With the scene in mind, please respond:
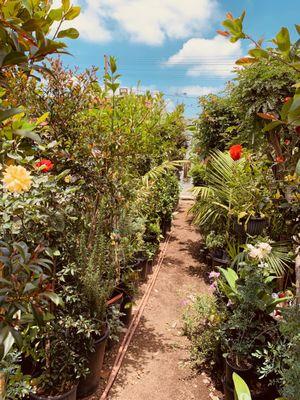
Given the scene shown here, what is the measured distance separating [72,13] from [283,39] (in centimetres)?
53

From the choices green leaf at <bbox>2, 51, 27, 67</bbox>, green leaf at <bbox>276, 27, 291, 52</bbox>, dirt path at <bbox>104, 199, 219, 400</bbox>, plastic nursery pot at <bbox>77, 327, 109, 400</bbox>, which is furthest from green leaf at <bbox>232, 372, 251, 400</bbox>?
green leaf at <bbox>2, 51, 27, 67</bbox>

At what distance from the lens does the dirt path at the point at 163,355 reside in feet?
7.06

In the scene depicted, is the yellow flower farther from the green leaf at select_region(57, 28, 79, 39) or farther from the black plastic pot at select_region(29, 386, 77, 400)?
the black plastic pot at select_region(29, 386, 77, 400)

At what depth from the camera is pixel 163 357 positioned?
250cm

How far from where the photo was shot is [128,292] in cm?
274

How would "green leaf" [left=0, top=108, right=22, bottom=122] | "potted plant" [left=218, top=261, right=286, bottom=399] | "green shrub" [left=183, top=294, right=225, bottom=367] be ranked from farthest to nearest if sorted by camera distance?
"green shrub" [left=183, top=294, right=225, bottom=367], "potted plant" [left=218, top=261, right=286, bottom=399], "green leaf" [left=0, top=108, right=22, bottom=122]

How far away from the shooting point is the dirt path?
2152 millimetres

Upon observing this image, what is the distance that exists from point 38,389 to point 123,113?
227 centimetres

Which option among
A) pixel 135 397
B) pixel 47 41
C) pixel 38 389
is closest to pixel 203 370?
pixel 135 397

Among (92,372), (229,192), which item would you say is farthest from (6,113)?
(229,192)

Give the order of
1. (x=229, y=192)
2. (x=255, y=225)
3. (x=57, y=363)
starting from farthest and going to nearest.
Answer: (x=229, y=192) < (x=255, y=225) < (x=57, y=363)

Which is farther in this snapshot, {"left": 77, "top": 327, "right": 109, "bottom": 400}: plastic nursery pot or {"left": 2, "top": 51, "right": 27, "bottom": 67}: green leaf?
{"left": 77, "top": 327, "right": 109, "bottom": 400}: plastic nursery pot

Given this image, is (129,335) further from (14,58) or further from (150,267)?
(14,58)

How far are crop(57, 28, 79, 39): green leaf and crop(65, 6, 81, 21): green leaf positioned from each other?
1.5 inches
